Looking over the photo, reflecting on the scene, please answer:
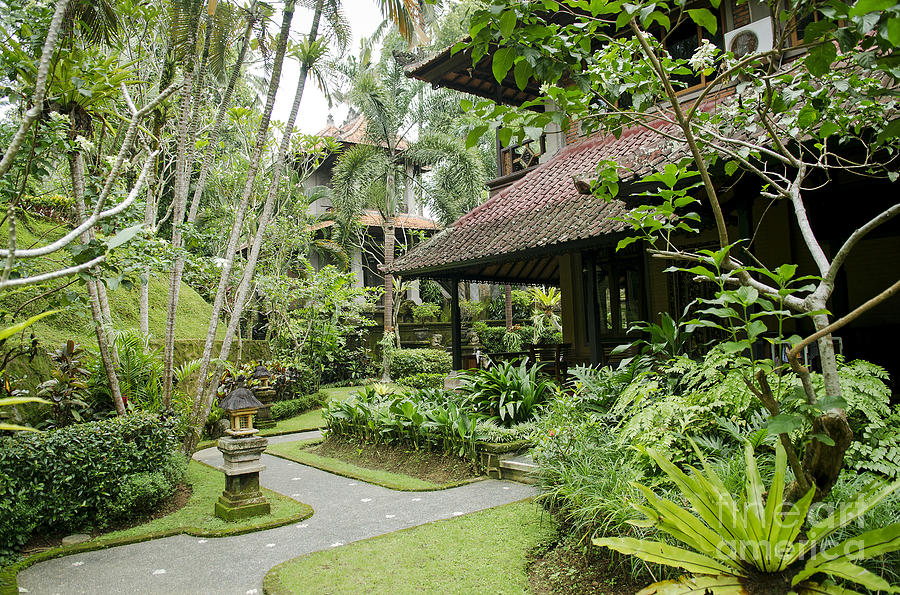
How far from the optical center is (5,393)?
5.87m

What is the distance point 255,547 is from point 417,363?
12.7 meters

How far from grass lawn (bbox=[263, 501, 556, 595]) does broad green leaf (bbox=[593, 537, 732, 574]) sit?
108cm

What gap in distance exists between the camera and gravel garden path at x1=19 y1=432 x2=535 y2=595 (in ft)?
13.3

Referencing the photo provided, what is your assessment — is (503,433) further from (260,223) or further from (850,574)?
(850,574)

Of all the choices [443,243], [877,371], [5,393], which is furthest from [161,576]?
[443,243]

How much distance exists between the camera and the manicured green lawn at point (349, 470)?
254 inches

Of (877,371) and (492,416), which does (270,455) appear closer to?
(492,416)

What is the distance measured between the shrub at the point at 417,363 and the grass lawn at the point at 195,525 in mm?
11066

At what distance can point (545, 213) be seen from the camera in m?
9.27

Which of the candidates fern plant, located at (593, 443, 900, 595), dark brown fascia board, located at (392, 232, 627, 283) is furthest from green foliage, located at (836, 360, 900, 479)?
dark brown fascia board, located at (392, 232, 627, 283)

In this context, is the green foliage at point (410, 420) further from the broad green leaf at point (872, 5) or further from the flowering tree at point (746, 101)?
the broad green leaf at point (872, 5)

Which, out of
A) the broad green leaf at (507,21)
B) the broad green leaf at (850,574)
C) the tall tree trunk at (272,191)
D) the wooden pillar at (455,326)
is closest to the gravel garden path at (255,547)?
the tall tree trunk at (272,191)

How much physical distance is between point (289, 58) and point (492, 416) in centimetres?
523

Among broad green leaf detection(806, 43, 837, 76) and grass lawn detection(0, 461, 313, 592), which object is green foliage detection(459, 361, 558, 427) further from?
broad green leaf detection(806, 43, 837, 76)
